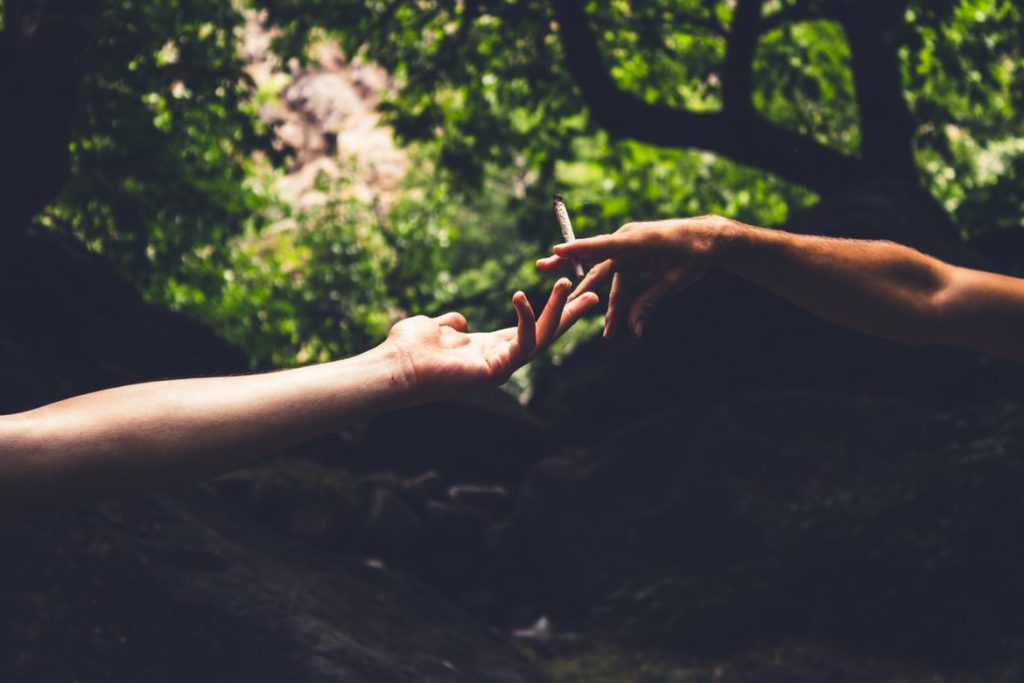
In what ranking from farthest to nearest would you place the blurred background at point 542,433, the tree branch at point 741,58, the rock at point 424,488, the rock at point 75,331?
the tree branch at point 741,58, the rock at point 424,488, the rock at point 75,331, the blurred background at point 542,433

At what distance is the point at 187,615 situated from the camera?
3764 millimetres

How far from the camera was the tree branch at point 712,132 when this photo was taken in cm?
920

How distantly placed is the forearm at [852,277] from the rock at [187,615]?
7.80 ft

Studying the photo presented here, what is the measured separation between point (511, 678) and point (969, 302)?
279 cm

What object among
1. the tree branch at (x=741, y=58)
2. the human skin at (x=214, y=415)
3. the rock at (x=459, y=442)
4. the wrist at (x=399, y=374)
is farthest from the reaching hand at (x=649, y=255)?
the tree branch at (x=741, y=58)

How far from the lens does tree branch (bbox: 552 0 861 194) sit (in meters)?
9.20

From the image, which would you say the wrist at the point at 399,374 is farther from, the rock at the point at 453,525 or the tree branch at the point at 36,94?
the rock at the point at 453,525

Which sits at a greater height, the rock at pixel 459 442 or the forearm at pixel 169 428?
the forearm at pixel 169 428

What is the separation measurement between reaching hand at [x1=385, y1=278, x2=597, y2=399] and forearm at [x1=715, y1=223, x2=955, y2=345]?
0.49 meters

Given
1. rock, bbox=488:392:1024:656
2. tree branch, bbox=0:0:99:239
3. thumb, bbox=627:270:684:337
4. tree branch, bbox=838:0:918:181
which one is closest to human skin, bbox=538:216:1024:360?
thumb, bbox=627:270:684:337

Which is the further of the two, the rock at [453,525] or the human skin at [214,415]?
the rock at [453,525]

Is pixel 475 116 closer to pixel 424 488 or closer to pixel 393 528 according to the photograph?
pixel 424 488

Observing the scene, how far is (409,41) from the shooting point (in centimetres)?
1078

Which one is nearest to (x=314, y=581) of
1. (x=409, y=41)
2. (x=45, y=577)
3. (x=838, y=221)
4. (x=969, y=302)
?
(x=45, y=577)
